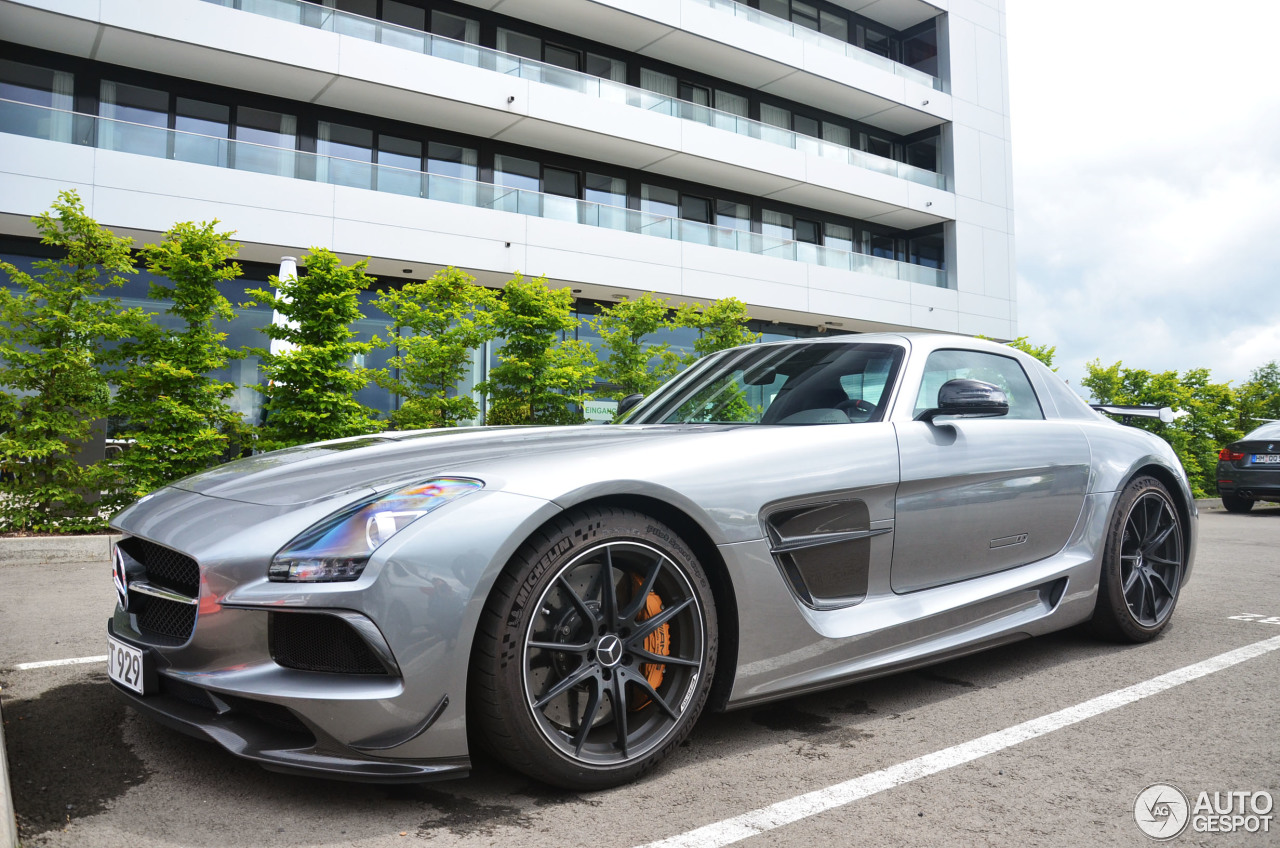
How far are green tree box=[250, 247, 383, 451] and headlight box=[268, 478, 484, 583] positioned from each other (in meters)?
8.26

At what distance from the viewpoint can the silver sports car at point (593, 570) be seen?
6.77ft

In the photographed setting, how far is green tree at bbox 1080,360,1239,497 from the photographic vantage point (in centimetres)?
1848

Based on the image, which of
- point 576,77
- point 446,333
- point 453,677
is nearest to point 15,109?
point 446,333

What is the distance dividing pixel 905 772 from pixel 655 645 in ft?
2.63

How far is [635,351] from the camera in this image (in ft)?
47.1

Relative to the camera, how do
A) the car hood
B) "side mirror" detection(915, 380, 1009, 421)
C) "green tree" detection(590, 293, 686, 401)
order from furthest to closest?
"green tree" detection(590, 293, 686, 401) < "side mirror" detection(915, 380, 1009, 421) < the car hood

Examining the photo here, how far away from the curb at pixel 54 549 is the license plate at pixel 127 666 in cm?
557

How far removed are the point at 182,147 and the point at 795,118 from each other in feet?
55.6

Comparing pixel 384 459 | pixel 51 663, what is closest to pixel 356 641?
pixel 384 459

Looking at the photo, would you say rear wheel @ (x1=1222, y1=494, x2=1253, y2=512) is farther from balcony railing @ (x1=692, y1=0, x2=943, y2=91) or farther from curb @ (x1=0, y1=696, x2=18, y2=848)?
curb @ (x1=0, y1=696, x2=18, y2=848)

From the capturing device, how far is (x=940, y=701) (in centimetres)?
317

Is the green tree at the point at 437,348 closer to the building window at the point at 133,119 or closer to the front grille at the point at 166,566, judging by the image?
the building window at the point at 133,119

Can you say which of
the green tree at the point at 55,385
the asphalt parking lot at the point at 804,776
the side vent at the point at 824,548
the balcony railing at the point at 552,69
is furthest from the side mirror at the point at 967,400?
the balcony railing at the point at 552,69

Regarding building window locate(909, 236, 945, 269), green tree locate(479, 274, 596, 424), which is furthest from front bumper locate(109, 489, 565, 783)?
building window locate(909, 236, 945, 269)
